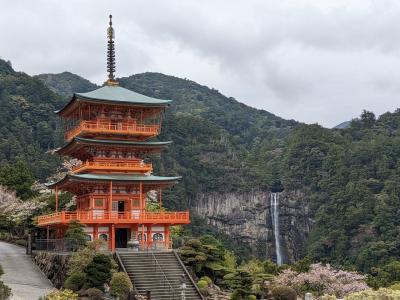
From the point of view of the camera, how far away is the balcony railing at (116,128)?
3756 cm

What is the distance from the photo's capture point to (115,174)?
38.1 m

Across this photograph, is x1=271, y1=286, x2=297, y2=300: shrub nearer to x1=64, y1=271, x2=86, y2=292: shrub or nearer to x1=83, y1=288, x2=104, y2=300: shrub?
x1=83, y1=288, x2=104, y2=300: shrub

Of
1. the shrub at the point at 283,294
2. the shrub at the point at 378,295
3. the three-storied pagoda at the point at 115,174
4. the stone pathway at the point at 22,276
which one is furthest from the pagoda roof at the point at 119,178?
the shrub at the point at 378,295

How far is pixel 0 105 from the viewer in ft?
322

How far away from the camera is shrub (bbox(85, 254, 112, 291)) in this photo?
29.0 m

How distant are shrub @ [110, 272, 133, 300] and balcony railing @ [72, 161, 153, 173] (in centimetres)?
1001

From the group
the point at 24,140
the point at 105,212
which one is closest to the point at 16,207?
the point at 105,212

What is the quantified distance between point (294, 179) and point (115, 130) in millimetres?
68021

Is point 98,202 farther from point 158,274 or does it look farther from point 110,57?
point 110,57

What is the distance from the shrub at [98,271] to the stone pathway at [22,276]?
2319 mm

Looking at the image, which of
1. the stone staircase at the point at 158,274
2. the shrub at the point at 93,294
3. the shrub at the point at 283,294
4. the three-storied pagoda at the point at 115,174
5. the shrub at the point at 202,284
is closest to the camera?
the shrub at the point at 93,294

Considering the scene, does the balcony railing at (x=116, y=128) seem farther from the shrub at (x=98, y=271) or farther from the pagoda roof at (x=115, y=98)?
the shrub at (x=98, y=271)

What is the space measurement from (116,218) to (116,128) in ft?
17.9

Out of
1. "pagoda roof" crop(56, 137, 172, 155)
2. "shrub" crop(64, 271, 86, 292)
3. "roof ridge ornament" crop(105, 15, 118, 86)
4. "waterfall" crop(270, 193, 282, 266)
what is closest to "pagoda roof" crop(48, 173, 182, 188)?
"pagoda roof" crop(56, 137, 172, 155)
